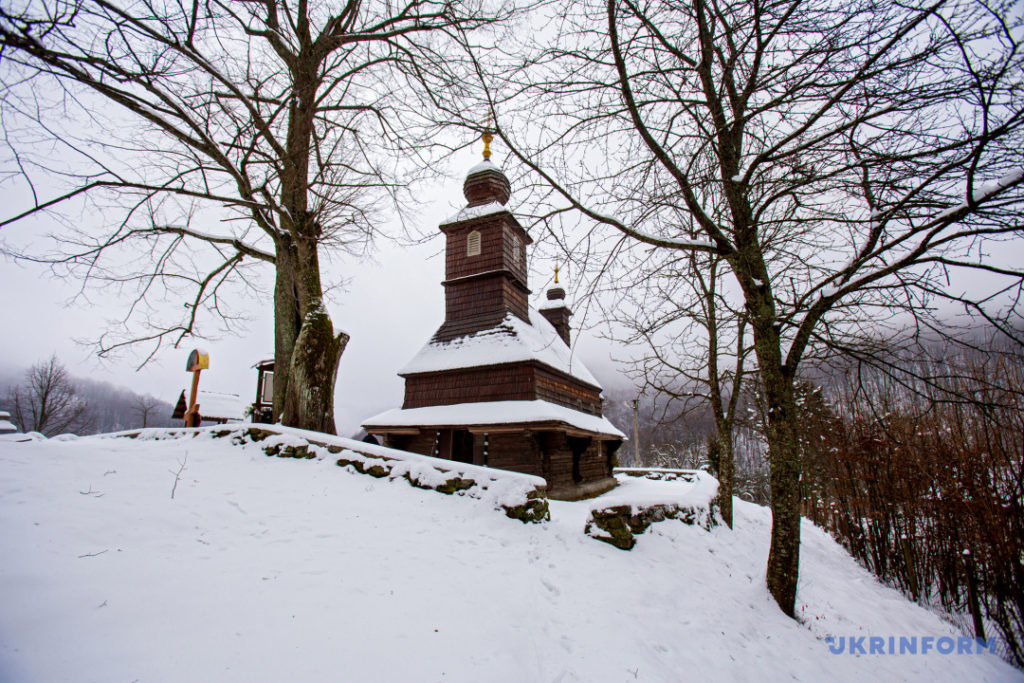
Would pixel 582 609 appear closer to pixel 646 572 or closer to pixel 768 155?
pixel 646 572

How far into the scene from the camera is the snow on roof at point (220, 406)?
22031mm

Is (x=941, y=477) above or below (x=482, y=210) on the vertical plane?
below

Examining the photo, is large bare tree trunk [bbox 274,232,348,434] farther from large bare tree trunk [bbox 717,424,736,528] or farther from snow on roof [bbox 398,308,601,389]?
large bare tree trunk [bbox 717,424,736,528]

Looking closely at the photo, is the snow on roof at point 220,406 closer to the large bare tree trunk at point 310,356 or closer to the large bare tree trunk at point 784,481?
the large bare tree trunk at point 310,356

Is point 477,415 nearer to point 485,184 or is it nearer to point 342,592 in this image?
point 342,592

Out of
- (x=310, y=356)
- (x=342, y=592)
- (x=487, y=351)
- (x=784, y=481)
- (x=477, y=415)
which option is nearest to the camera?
(x=342, y=592)

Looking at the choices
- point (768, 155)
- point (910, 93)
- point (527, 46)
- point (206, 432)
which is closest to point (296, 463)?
point (206, 432)

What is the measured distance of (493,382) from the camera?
1258 cm

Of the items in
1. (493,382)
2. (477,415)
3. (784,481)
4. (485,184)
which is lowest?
(784,481)

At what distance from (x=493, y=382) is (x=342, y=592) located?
9.22 m

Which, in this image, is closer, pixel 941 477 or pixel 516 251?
pixel 941 477

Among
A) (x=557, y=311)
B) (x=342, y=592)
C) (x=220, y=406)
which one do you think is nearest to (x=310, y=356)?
(x=342, y=592)

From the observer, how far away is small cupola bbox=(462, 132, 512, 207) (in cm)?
1573

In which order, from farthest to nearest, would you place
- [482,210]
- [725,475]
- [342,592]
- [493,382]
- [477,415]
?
[482,210]
[493,382]
[477,415]
[725,475]
[342,592]
